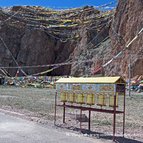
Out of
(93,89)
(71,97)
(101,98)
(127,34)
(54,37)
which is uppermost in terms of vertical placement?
(54,37)

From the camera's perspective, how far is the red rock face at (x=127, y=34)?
173ft

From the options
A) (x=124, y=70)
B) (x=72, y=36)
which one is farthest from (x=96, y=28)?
(x=124, y=70)

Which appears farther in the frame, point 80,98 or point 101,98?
point 80,98

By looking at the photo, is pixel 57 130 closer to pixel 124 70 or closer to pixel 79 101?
pixel 79 101

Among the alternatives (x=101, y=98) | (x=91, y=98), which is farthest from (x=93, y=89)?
(x=91, y=98)

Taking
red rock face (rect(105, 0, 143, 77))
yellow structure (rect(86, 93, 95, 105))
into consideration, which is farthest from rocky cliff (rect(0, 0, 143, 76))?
yellow structure (rect(86, 93, 95, 105))

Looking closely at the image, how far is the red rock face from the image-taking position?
52.7 m

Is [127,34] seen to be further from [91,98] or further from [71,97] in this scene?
[91,98]

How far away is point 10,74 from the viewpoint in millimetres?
79500

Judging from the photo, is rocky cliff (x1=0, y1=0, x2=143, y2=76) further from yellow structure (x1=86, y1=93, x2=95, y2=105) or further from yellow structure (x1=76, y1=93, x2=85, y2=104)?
yellow structure (x1=86, y1=93, x2=95, y2=105)

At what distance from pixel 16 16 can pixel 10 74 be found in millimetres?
15534

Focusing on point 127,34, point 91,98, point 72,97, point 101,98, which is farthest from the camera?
point 127,34

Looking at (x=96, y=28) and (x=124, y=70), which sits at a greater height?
(x=96, y=28)

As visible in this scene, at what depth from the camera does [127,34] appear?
5794 cm
